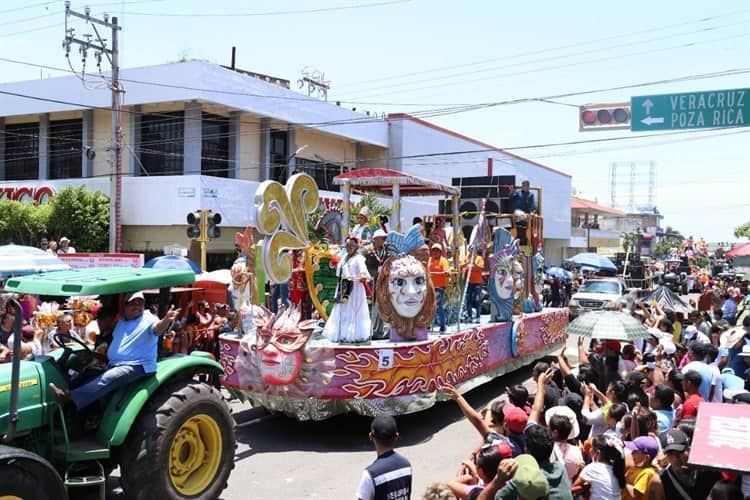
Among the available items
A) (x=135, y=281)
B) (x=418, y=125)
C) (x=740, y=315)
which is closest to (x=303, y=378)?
(x=135, y=281)

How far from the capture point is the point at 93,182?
23969 mm

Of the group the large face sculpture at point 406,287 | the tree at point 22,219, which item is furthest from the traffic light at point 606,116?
the tree at point 22,219

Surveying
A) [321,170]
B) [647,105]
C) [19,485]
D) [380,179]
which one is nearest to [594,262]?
[647,105]

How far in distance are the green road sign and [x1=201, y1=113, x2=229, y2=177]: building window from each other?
15.2 meters

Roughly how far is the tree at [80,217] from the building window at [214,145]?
3893 millimetres

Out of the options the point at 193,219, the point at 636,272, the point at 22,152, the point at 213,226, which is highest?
the point at 22,152

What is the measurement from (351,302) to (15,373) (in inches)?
186

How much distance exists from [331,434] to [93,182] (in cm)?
1857

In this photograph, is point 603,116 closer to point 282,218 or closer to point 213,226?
point 213,226

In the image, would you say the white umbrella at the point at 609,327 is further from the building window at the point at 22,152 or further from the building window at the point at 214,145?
the building window at the point at 22,152

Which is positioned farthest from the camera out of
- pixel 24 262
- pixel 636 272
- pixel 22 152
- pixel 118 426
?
pixel 636 272

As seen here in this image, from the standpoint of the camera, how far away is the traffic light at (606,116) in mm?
16766

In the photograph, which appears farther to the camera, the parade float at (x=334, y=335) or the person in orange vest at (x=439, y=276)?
the person in orange vest at (x=439, y=276)

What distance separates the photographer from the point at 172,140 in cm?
2411
